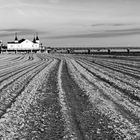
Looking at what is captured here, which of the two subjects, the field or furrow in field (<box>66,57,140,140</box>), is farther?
furrow in field (<box>66,57,140,140</box>)

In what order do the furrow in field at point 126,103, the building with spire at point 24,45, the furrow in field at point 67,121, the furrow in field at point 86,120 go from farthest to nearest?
1. the building with spire at point 24,45
2. the furrow in field at point 126,103
3. the furrow in field at point 86,120
4. the furrow in field at point 67,121

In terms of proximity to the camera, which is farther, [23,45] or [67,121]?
[23,45]

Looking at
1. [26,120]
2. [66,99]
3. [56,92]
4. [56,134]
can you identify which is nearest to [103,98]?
[66,99]

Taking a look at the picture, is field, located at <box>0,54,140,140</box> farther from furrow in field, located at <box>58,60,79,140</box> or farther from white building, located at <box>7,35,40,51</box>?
white building, located at <box>7,35,40,51</box>

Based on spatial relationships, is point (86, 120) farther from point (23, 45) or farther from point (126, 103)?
point (23, 45)

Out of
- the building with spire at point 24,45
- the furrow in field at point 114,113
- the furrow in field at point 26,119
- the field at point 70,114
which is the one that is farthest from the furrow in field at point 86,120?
the building with spire at point 24,45

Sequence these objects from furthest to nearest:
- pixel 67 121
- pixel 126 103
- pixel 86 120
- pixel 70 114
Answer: pixel 126 103 < pixel 70 114 < pixel 86 120 < pixel 67 121

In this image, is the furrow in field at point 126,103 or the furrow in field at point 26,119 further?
the furrow in field at point 126,103

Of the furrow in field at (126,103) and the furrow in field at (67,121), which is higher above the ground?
the furrow in field at (67,121)

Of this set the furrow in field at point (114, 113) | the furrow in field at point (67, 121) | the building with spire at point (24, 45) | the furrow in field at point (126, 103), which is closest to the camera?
the furrow in field at point (67, 121)

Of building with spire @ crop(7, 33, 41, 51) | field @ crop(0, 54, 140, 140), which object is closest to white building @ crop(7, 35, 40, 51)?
building with spire @ crop(7, 33, 41, 51)

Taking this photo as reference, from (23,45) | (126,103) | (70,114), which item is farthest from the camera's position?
(23,45)

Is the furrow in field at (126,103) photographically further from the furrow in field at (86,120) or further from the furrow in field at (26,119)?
the furrow in field at (26,119)

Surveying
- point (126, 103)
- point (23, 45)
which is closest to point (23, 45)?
point (23, 45)
